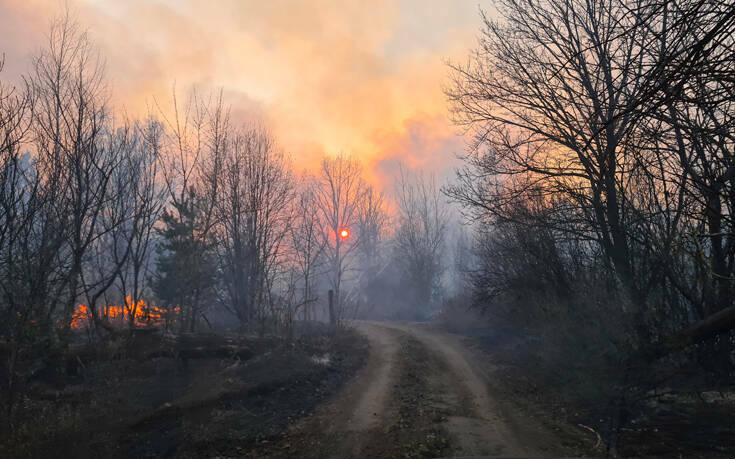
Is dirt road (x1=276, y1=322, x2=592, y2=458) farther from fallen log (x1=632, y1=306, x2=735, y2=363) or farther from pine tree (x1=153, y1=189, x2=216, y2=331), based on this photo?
pine tree (x1=153, y1=189, x2=216, y2=331)

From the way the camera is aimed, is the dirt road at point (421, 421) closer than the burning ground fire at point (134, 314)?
Yes

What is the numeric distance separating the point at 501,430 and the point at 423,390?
11.1 ft

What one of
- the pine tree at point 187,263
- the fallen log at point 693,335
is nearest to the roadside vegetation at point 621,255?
the fallen log at point 693,335

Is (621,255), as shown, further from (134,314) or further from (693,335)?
(134,314)

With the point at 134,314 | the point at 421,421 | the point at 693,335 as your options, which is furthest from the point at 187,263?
the point at 693,335

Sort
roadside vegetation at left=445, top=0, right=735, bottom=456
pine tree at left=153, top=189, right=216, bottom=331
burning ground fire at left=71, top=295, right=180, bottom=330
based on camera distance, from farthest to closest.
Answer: pine tree at left=153, top=189, right=216, bottom=331
burning ground fire at left=71, top=295, right=180, bottom=330
roadside vegetation at left=445, top=0, right=735, bottom=456

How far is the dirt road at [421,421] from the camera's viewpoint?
652cm

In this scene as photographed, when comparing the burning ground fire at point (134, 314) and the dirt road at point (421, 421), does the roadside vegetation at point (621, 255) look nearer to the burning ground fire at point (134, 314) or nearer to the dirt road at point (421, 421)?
the dirt road at point (421, 421)

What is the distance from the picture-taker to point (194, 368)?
37.3ft

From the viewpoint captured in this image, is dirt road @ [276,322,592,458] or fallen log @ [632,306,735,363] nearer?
fallen log @ [632,306,735,363]

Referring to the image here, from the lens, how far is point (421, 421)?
7.91 m

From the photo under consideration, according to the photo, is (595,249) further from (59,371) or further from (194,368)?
(59,371)

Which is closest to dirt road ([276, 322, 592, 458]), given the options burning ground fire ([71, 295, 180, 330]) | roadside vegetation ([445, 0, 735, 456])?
roadside vegetation ([445, 0, 735, 456])

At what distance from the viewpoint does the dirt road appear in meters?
6.52
